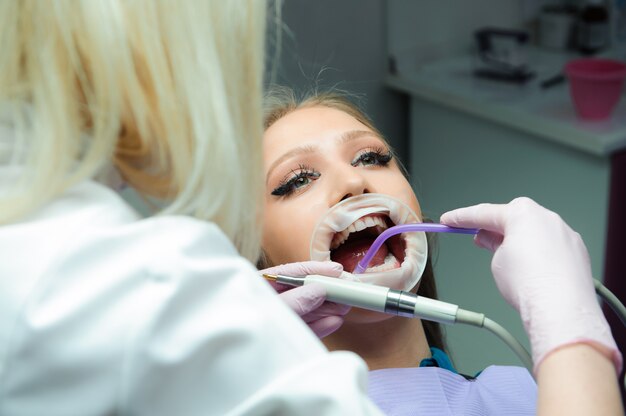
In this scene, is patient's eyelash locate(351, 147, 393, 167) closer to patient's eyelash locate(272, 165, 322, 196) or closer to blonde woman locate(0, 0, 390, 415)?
patient's eyelash locate(272, 165, 322, 196)

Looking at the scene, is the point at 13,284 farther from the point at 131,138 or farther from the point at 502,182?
the point at 502,182

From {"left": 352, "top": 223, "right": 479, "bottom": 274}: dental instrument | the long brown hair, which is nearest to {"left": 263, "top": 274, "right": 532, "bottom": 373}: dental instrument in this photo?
{"left": 352, "top": 223, "right": 479, "bottom": 274}: dental instrument

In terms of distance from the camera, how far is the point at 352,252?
4.27 feet

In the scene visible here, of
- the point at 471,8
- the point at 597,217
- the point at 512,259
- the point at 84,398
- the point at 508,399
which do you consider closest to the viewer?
the point at 84,398

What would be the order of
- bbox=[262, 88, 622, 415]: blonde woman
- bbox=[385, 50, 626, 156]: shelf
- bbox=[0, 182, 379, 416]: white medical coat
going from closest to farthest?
bbox=[0, 182, 379, 416]: white medical coat
bbox=[262, 88, 622, 415]: blonde woman
bbox=[385, 50, 626, 156]: shelf

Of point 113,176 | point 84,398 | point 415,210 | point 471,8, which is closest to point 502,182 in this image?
point 471,8

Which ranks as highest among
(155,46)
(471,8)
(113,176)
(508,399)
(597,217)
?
(155,46)

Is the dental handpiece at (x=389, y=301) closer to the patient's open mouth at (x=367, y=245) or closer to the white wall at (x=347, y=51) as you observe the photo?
the patient's open mouth at (x=367, y=245)

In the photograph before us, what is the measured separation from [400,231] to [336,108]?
0.37m

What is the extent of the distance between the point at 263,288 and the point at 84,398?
6.7 inches

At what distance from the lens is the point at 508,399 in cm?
125

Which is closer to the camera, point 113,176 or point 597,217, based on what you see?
point 113,176

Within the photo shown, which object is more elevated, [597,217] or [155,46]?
[155,46]

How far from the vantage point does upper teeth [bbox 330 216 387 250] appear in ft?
4.02
